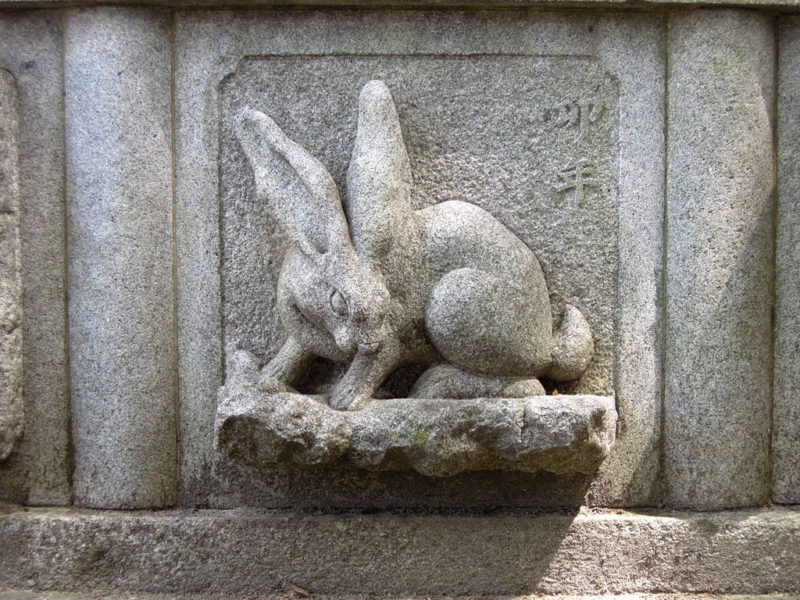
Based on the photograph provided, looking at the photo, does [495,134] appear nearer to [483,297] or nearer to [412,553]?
[483,297]

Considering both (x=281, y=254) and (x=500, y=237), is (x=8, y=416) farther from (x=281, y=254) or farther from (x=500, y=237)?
(x=500, y=237)

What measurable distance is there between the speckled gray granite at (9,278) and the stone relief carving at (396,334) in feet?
2.57

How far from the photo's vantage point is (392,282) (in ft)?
6.84

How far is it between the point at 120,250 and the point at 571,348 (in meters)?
1.57

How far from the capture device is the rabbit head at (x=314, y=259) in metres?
1.99

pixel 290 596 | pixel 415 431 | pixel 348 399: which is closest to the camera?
pixel 415 431

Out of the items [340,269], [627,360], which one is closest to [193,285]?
[340,269]

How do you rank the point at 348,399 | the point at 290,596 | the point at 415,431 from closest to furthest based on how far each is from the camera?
the point at 415,431
the point at 348,399
the point at 290,596

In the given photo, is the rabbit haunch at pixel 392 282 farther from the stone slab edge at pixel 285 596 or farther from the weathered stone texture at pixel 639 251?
the stone slab edge at pixel 285 596

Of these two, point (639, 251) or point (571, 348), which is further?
point (639, 251)

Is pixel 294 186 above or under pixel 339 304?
above

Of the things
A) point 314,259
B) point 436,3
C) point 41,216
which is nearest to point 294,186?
point 314,259

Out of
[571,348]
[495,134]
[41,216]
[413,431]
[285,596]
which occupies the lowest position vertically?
[285,596]

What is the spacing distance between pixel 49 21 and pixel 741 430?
280cm
